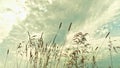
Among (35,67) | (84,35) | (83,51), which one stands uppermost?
(84,35)

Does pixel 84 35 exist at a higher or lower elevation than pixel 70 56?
higher

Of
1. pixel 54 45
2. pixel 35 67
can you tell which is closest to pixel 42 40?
pixel 54 45

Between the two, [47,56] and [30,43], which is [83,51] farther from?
[30,43]

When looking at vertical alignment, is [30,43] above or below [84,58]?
above

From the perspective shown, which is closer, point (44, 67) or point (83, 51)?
point (44, 67)

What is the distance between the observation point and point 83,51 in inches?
204

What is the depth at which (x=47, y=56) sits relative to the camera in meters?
4.89

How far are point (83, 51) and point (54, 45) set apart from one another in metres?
0.66

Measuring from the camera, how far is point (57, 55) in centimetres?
516

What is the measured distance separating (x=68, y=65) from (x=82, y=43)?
562 mm

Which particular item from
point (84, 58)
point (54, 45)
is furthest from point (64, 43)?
point (84, 58)

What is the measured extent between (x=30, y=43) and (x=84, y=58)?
124 cm

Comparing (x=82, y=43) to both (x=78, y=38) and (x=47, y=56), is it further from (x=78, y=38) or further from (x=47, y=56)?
(x=47, y=56)

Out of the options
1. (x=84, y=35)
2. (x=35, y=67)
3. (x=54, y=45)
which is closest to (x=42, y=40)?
(x=54, y=45)
